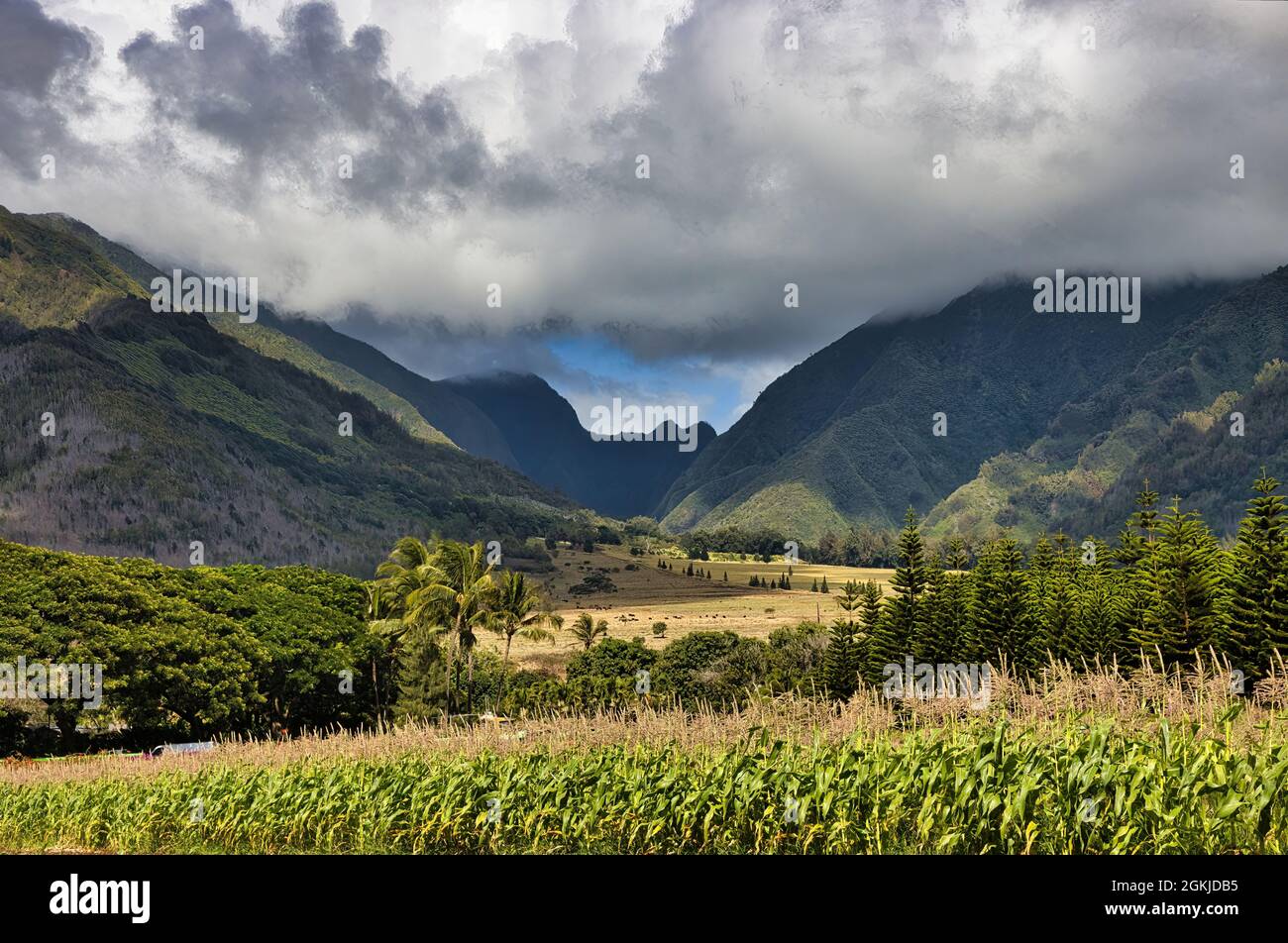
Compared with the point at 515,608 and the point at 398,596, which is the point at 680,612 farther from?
the point at 515,608

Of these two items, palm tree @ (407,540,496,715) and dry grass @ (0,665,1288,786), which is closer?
dry grass @ (0,665,1288,786)

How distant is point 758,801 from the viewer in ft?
52.1

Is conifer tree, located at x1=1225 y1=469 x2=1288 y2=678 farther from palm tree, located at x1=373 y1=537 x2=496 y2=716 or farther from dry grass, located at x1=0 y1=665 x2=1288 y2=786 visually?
palm tree, located at x1=373 y1=537 x2=496 y2=716

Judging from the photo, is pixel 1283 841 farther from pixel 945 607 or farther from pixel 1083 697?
pixel 945 607

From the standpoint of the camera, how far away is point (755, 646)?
3383 inches

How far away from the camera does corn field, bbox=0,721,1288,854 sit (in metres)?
12.6

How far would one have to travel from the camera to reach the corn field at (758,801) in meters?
12.6

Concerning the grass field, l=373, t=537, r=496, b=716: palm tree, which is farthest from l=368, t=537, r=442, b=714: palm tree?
the grass field

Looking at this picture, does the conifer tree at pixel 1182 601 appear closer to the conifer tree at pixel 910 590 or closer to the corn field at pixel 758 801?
the conifer tree at pixel 910 590

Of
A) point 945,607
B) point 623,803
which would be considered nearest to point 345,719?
point 945,607

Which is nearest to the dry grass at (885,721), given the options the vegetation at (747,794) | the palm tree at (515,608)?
the vegetation at (747,794)

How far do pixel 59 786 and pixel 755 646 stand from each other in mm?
63128

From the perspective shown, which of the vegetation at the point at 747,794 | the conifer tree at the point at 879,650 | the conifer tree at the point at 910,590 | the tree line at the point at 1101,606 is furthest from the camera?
the conifer tree at the point at 910,590
